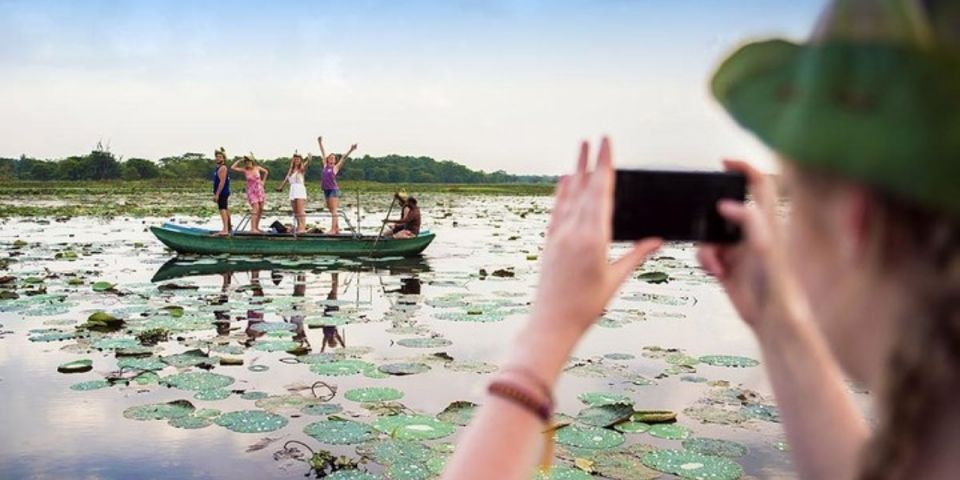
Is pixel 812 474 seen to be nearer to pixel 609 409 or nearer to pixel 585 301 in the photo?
pixel 585 301

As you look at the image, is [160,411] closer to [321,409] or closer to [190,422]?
[190,422]

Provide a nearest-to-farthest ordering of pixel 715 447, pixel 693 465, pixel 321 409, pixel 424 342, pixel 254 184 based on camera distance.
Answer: pixel 693 465 < pixel 715 447 < pixel 321 409 < pixel 424 342 < pixel 254 184

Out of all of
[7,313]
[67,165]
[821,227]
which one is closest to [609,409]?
[821,227]

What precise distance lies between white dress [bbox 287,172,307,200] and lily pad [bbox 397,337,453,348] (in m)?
6.79

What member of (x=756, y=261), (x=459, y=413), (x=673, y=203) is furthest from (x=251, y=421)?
(x=756, y=261)

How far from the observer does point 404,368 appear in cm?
631

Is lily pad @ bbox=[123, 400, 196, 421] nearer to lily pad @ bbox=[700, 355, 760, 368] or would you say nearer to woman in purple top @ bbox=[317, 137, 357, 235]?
lily pad @ bbox=[700, 355, 760, 368]

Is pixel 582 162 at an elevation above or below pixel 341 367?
above

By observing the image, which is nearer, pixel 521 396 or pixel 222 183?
pixel 521 396

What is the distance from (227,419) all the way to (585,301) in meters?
4.54

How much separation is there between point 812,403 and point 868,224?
A: 0.43 metres

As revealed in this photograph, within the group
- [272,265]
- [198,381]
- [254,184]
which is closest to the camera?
[198,381]

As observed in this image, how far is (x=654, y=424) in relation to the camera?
5020 mm

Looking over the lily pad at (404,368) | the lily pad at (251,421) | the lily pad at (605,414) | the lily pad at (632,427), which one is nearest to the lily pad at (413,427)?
the lily pad at (251,421)
